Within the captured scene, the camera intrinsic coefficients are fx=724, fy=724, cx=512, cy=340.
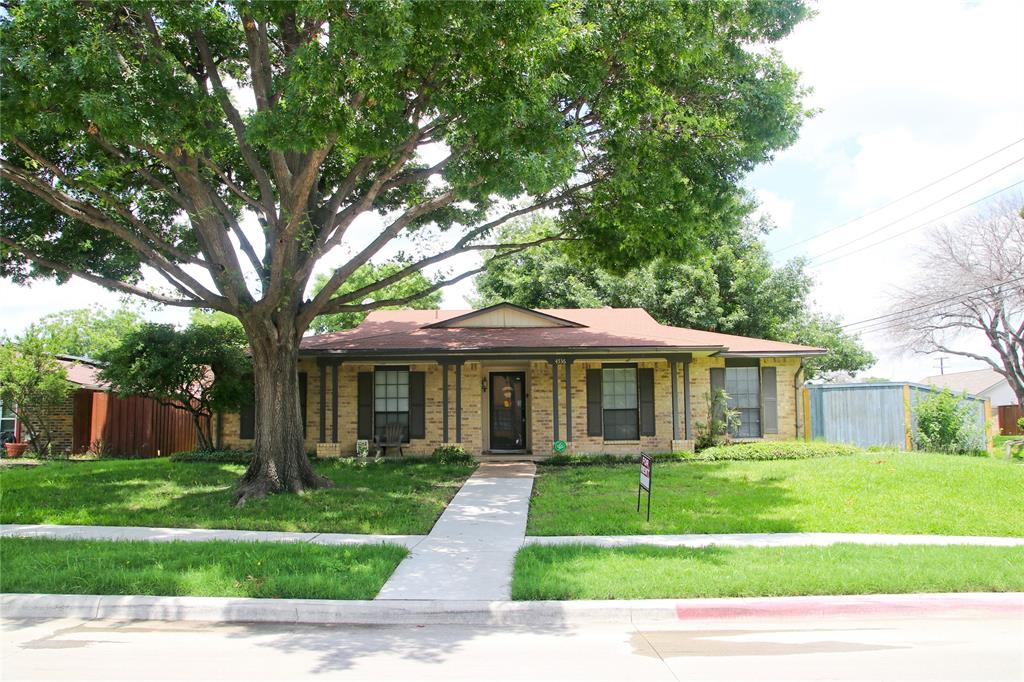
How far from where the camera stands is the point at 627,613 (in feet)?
21.3

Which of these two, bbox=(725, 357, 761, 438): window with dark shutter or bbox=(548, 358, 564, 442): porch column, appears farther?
bbox=(725, 357, 761, 438): window with dark shutter

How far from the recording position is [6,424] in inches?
900

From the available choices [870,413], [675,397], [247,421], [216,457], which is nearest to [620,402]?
[675,397]

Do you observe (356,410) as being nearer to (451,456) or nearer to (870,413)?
(451,456)

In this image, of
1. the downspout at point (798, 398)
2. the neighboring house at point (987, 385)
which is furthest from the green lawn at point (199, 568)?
the neighboring house at point (987, 385)

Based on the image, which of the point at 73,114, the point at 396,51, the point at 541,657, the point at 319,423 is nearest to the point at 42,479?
the point at 319,423

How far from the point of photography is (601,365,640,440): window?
18.5m

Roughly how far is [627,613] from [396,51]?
21.3 feet

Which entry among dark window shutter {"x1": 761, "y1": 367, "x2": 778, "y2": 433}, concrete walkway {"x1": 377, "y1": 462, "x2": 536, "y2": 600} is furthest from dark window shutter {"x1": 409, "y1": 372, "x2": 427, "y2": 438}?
dark window shutter {"x1": 761, "y1": 367, "x2": 778, "y2": 433}

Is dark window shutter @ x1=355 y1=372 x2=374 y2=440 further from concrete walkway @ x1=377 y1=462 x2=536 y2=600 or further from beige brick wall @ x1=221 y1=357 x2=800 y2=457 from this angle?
concrete walkway @ x1=377 y1=462 x2=536 y2=600

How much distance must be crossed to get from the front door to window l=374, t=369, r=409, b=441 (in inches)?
89.6

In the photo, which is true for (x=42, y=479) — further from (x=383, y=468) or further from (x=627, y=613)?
(x=627, y=613)

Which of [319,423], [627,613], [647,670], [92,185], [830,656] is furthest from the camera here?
[319,423]

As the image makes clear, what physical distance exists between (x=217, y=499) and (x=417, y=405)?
23.1 feet
